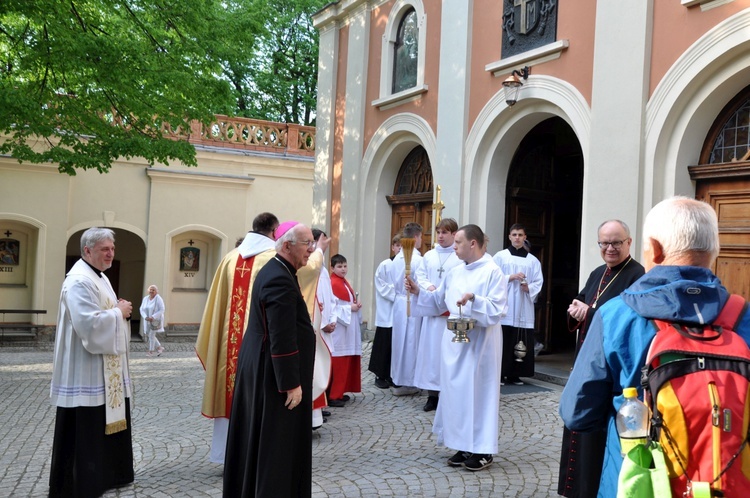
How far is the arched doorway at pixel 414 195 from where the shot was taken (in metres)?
13.3

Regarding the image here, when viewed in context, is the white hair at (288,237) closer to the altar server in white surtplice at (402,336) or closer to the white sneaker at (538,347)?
the altar server in white surtplice at (402,336)

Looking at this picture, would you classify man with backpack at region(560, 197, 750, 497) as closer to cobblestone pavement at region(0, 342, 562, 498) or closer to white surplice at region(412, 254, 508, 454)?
cobblestone pavement at region(0, 342, 562, 498)

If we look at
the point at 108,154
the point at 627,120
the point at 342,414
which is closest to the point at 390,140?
the point at 108,154

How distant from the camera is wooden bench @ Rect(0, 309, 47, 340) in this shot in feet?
59.1

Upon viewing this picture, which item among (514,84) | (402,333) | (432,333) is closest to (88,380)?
(432,333)

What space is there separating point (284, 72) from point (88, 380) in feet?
78.3

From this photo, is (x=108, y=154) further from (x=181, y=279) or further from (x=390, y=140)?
(x=181, y=279)

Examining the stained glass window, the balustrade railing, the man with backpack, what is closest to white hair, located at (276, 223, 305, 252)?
the man with backpack

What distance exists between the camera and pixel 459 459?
5844mm

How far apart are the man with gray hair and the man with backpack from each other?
3.56 m

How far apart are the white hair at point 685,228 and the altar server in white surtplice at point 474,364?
3.37m

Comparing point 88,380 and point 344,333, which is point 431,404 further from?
point 88,380

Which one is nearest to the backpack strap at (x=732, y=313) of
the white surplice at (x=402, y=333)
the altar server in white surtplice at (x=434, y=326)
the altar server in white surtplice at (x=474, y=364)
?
the altar server in white surtplice at (x=474, y=364)

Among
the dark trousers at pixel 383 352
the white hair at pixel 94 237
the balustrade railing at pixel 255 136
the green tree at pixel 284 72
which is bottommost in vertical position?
the dark trousers at pixel 383 352
